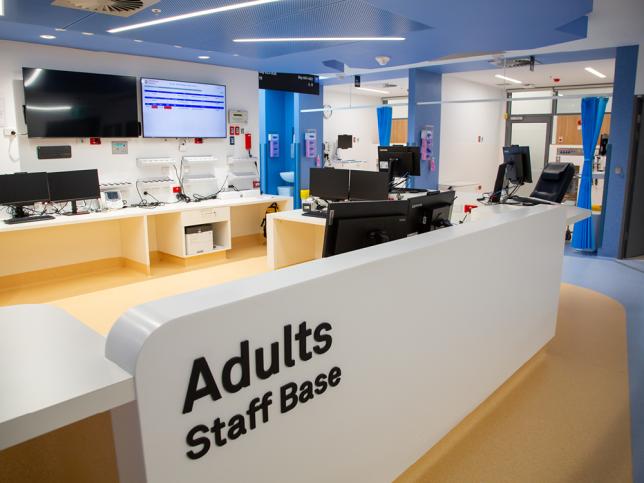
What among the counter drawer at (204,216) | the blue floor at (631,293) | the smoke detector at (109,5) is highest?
the smoke detector at (109,5)

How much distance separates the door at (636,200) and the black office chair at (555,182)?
139 centimetres

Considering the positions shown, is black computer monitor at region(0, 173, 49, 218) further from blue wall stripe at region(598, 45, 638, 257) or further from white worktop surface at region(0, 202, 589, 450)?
blue wall stripe at region(598, 45, 638, 257)

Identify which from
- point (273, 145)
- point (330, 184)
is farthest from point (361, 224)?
point (273, 145)

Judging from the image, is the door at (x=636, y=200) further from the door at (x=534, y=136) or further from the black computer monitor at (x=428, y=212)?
the door at (x=534, y=136)

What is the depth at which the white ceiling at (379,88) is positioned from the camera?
11555 mm

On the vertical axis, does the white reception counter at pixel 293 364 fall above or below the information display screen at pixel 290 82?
below

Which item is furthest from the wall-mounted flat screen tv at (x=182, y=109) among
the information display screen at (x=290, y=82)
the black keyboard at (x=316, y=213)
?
the black keyboard at (x=316, y=213)

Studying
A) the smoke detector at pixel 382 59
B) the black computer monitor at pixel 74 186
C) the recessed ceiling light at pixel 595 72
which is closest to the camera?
the black computer monitor at pixel 74 186

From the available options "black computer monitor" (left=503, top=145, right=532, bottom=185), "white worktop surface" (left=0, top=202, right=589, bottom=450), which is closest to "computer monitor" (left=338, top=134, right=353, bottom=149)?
"black computer monitor" (left=503, top=145, right=532, bottom=185)

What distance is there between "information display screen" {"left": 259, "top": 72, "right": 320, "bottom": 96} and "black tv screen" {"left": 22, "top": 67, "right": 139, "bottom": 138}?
7.49 ft

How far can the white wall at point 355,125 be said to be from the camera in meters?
13.1

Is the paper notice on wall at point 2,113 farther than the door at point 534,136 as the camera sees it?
No

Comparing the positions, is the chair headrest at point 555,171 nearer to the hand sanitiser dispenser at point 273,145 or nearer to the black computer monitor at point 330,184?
the black computer monitor at point 330,184

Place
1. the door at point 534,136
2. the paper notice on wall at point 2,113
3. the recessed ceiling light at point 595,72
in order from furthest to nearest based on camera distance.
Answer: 1. the door at point 534,136
2. the recessed ceiling light at point 595,72
3. the paper notice on wall at point 2,113
